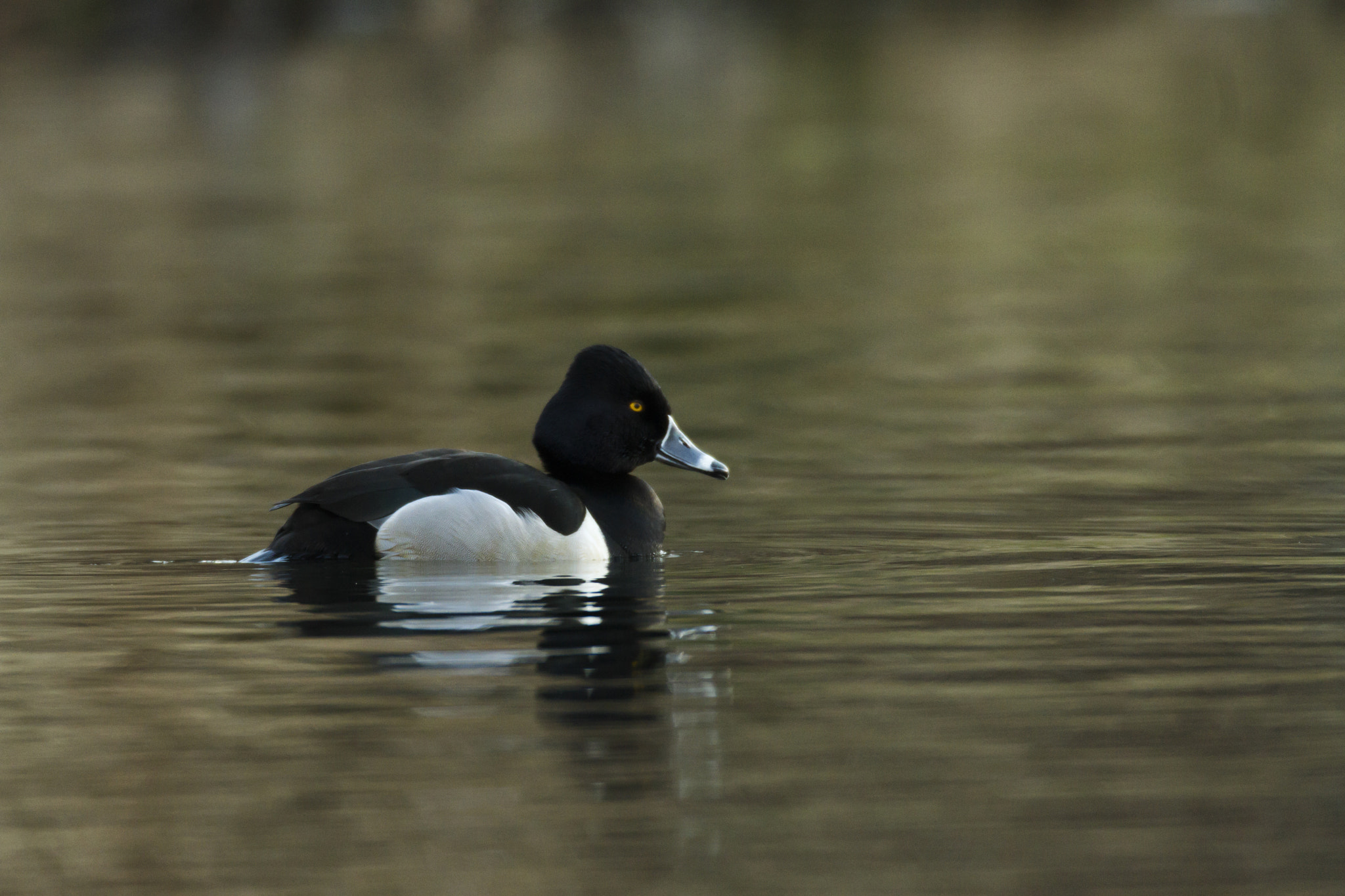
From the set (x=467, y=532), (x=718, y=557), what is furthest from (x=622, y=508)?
(x=467, y=532)

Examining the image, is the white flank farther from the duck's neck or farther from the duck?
the duck's neck

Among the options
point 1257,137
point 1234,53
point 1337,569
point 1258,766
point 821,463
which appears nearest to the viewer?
→ point 1258,766

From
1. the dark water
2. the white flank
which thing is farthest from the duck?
the dark water

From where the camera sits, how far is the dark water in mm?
5785

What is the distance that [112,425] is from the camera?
1458 cm

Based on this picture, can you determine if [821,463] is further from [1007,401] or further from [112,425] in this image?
[112,425]

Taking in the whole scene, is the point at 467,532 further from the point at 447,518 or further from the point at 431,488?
the point at 431,488

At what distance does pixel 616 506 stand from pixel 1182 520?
8.51 feet

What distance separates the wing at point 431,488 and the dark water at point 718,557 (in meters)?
0.27

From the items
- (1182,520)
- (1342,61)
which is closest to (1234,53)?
(1342,61)

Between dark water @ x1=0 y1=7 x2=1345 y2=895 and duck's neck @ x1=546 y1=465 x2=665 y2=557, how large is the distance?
0.27m

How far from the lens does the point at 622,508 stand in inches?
389

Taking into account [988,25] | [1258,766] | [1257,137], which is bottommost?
[1258,766]

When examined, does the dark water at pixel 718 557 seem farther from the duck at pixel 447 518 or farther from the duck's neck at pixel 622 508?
the duck's neck at pixel 622 508
